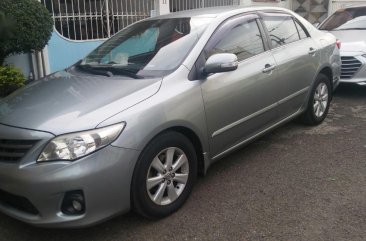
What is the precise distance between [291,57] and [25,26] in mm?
3842

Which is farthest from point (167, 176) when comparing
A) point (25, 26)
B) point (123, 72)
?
point (25, 26)

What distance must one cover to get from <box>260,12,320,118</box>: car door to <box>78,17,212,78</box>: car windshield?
98 cm

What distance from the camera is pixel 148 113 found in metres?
2.97

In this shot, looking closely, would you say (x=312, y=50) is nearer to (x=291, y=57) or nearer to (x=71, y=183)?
(x=291, y=57)

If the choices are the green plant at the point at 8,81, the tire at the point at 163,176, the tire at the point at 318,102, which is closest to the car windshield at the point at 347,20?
the tire at the point at 318,102

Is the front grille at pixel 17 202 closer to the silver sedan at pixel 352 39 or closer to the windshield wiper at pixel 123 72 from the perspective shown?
the windshield wiper at pixel 123 72

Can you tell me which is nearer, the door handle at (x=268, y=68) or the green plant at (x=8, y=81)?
the door handle at (x=268, y=68)

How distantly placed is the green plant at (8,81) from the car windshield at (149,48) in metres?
Result: 2.14

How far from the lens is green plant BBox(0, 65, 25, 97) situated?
228 inches

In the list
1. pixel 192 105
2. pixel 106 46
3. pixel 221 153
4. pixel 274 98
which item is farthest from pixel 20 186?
pixel 274 98

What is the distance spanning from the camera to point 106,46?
430 centimetres

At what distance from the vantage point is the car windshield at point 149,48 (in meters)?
3.53

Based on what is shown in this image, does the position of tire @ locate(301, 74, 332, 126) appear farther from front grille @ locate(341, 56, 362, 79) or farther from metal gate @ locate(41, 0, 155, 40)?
metal gate @ locate(41, 0, 155, 40)

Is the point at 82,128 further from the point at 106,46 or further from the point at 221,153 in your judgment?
the point at 106,46
